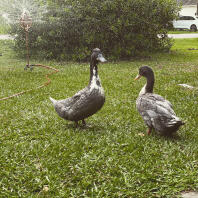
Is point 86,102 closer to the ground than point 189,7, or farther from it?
closer to the ground

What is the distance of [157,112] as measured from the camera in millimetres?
4098

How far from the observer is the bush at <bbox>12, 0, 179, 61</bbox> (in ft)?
40.5

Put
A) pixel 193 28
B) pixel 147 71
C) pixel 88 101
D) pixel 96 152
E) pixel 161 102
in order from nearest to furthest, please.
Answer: pixel 96 152 → pixel 161 102 → pixel 88 101 → pixel 147 71 → pixel 193 28

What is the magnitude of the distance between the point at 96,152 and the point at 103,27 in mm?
9612

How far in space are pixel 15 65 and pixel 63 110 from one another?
8021 mm

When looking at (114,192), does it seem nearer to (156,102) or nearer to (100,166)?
(100,166)

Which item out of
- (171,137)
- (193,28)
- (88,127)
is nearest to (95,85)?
(88,127)

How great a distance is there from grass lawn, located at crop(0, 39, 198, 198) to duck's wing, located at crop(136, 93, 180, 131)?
0.92 feet

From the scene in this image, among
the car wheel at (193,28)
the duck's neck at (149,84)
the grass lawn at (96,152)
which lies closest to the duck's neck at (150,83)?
the duck's neck at (149,84)

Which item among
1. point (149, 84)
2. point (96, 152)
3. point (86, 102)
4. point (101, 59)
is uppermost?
point (101, 59)

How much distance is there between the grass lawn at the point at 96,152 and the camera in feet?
10.3

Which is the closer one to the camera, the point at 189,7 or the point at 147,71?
the point at 147,71

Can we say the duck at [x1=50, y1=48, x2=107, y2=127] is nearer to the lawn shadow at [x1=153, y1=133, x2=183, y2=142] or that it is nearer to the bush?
the lawn shadow at [x1=153, y1=133, x2=183, y2=142]

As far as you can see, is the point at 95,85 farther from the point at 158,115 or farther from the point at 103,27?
the point at 103,27
